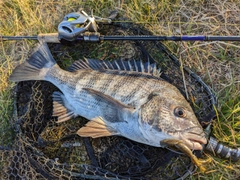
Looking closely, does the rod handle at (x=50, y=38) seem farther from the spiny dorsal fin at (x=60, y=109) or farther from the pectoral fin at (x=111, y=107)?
the pectoral fin at (x=111, y=107)

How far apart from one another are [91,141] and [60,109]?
46 cm

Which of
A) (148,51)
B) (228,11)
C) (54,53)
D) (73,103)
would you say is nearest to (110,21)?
(148,51)

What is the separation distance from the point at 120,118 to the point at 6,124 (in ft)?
4.97

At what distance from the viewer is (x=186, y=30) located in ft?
9.89

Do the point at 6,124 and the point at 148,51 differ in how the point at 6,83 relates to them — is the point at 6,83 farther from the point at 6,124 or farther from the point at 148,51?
the point at 148,51

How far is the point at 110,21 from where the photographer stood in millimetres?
2842

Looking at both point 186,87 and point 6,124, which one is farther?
point 6,124

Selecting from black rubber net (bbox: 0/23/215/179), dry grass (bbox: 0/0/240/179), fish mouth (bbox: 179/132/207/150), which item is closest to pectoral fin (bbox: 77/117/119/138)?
black rubber net (bbox: 0/23/215/179)

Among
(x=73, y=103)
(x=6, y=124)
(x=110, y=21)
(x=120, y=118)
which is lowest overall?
(x=6, y=124)

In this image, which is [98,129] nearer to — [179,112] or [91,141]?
[91,141]

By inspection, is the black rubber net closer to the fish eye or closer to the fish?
the fish

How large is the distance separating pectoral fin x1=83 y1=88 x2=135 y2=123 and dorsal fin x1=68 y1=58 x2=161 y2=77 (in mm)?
322

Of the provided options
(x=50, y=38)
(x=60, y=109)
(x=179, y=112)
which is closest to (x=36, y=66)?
(x=50, y=38)

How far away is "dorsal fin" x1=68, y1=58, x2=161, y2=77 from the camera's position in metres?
2.54
